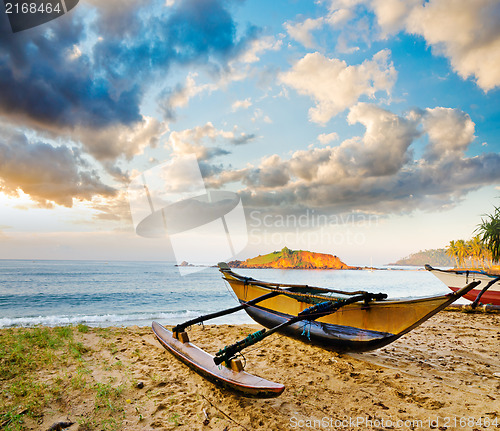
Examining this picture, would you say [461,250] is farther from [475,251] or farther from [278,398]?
[278,398]

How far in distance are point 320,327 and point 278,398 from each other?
85.5 inches

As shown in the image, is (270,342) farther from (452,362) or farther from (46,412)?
(46,412)

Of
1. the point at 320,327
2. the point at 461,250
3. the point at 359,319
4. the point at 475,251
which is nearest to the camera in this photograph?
the point at 359,319

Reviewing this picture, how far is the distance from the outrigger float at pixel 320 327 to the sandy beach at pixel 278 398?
0.34 meters

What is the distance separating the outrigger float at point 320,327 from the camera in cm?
374

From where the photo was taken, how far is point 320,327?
18.6ft

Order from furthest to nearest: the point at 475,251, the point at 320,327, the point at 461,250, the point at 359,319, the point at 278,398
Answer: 1. the point at 461,250
2. the point at 475,251
3. the point at 320,327
4. the point at 359,319
5. the point at 278,398

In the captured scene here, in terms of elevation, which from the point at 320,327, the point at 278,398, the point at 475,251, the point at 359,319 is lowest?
the point at 475,251

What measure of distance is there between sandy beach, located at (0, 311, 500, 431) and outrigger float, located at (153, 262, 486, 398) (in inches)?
13.6

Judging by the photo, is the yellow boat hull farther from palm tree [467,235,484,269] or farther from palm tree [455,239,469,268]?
palm tree [455,239,469,268]

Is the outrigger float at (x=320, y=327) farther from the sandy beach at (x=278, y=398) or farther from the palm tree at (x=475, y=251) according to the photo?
the palm tree at (x=475, y=251)

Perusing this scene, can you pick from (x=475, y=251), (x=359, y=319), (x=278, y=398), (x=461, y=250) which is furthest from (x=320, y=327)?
(x=461, y=250)

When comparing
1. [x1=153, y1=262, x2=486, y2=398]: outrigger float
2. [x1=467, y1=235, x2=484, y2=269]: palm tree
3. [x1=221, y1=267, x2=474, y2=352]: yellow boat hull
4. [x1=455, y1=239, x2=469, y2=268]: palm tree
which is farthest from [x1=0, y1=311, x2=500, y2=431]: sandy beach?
[x1=455, y1=239, x2=469, y2=268]: palm tree

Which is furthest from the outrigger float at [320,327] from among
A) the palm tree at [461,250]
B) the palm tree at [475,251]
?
the palm tree at [461,250]
